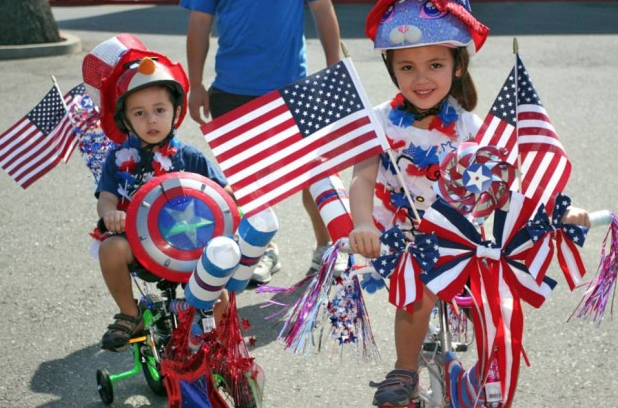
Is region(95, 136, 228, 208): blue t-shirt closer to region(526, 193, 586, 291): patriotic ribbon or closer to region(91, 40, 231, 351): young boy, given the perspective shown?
region(91, 40, 231, 351): young boy

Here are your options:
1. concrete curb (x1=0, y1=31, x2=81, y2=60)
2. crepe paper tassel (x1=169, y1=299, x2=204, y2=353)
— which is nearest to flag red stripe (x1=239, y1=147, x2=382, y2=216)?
crepe paper tassel (x1=169, y1=299, x2=204, y2=353)

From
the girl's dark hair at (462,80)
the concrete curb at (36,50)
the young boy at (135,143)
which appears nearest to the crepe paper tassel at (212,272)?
the young boy at (135,143)

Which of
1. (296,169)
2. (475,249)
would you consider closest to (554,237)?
(475,249)

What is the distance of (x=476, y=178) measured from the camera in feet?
11.0

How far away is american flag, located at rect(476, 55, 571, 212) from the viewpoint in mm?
3629

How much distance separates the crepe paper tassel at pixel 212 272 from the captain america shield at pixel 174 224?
200 millimetres

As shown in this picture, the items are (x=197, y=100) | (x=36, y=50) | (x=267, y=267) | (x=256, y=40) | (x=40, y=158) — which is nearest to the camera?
(x=40, y=158)

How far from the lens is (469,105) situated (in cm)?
399

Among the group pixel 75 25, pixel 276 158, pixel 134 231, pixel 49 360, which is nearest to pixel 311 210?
pixel 49 360

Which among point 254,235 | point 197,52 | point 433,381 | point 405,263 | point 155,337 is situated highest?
point 197,52

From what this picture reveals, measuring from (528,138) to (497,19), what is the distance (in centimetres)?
1267

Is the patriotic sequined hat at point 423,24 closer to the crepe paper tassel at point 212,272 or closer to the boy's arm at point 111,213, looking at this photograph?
the crepe paper tassel at point 212,272

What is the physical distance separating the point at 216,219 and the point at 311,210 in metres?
2.18

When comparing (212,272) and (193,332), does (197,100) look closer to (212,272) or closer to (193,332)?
(193,332)
